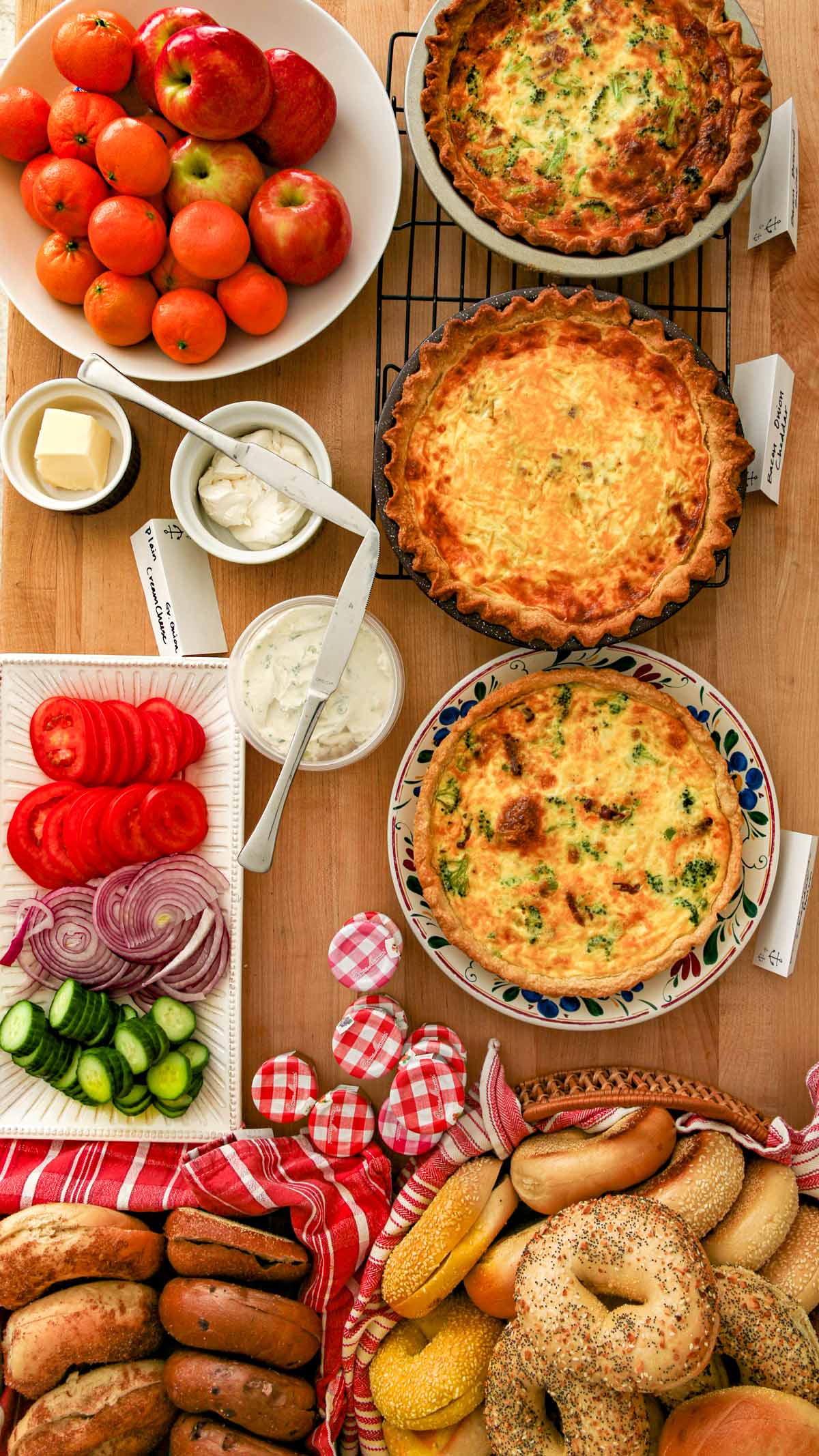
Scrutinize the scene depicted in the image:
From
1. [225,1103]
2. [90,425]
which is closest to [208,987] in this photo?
[225,1103]

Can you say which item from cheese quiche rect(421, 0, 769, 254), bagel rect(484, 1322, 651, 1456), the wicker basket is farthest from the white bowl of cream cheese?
bagel rect(484, 1322, 651, 1456)

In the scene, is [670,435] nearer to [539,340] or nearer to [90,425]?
[539,340]

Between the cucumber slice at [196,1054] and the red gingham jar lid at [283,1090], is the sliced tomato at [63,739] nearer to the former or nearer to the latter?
the cucumber slice at [196,1054]

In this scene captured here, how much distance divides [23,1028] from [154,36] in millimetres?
2235

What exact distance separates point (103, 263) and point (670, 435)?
4.31ft

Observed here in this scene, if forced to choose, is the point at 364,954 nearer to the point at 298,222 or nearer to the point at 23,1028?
the point at 23,1028

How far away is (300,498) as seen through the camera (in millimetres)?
2184

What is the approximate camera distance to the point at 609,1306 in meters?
2.19

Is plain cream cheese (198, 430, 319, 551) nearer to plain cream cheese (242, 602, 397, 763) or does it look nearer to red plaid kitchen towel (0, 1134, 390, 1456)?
plain cream cheese (242, 602, 397, 763)

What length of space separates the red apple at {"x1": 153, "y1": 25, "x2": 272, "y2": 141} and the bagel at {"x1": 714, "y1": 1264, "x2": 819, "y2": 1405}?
104 inches

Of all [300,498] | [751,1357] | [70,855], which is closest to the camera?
[751,1357]

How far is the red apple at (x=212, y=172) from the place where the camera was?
219 centimetres

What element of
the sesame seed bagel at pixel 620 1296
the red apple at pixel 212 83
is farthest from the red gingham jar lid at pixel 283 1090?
the red apple at pixel 212 83

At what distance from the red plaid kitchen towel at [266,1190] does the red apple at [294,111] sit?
2297 mm
